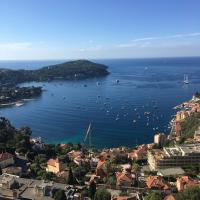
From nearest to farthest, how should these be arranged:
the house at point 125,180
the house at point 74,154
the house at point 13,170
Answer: the house at point 125,180 → the house at point 13,170 → the house at point 74,154

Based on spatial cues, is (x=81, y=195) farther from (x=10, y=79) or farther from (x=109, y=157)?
(x=10, y=79)

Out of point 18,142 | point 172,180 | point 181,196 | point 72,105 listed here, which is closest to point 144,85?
point 72,105

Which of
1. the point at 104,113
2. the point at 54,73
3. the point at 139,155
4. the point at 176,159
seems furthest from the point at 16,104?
the point at 54,73

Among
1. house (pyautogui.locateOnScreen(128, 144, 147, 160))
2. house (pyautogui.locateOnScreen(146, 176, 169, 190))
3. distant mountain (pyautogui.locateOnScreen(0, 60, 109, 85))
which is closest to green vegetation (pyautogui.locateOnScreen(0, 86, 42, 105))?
distant mountain (pyautogui.locateOnScreen(0, 60, 109, 85))

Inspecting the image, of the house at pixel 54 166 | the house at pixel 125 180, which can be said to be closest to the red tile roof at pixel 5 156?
the house at pixel 54 166

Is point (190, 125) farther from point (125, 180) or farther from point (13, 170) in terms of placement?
point (13, 170)

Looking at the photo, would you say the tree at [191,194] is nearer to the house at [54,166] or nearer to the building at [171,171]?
the building at [171,171]
